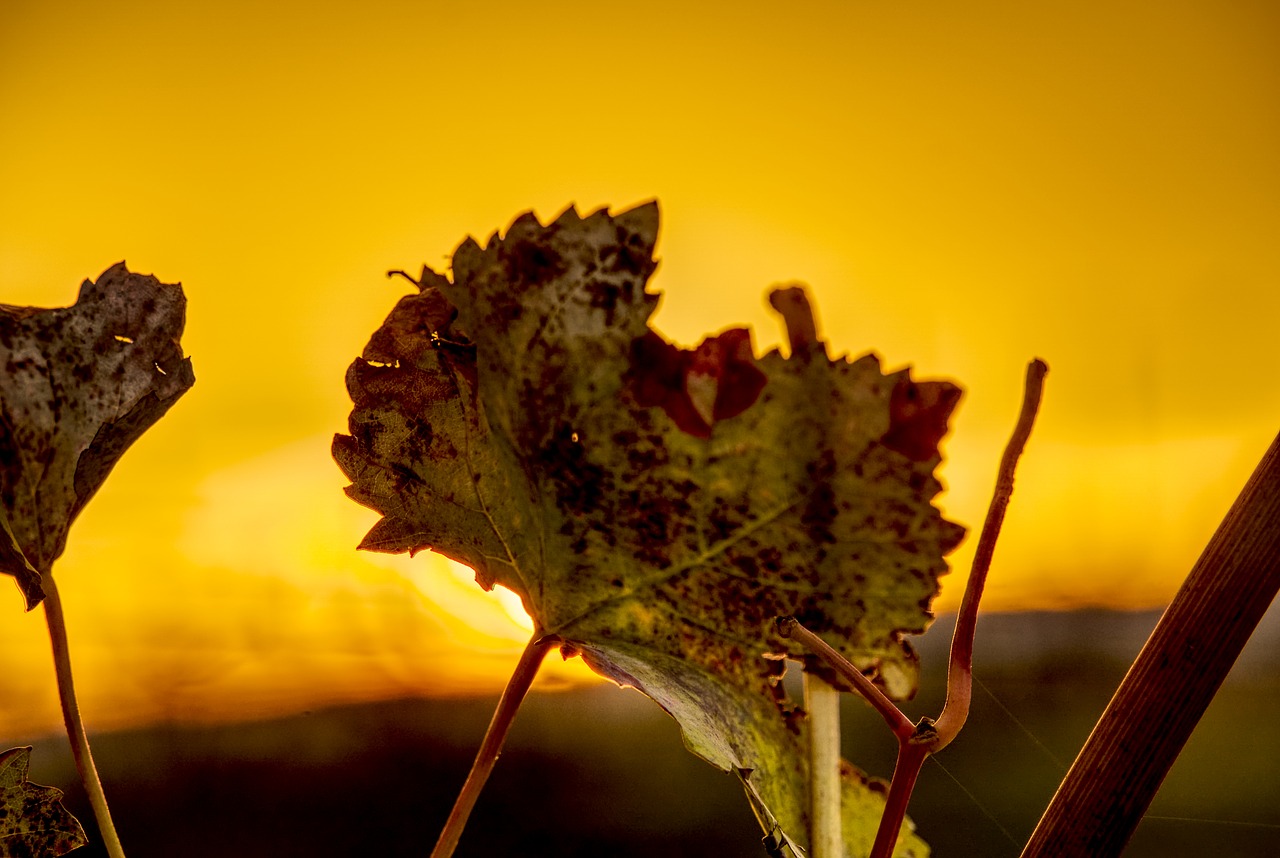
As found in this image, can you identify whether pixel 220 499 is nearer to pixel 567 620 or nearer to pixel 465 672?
pixel 465 672

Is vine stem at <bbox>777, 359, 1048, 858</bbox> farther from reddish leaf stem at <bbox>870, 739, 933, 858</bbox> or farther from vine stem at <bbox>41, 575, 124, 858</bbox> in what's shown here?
vine stem at <bbox>41, 575, 124, 858</bbox>

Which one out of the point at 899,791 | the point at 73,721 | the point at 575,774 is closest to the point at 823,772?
the point at 899,791

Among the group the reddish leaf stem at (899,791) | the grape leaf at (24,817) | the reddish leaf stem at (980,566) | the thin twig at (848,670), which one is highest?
the reddish leaf stem at (980,566)

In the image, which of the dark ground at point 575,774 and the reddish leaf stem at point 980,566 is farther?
the dark ground at point 575,774

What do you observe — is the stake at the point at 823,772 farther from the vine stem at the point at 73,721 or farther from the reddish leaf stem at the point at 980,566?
the vine stem at the point at 73,721

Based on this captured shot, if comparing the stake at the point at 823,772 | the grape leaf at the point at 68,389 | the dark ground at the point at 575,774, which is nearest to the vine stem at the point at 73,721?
the grape leaf at the point at 68,389

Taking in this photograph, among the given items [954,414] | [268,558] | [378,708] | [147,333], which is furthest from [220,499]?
[954,414]

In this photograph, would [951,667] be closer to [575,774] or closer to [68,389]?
[68,389]
